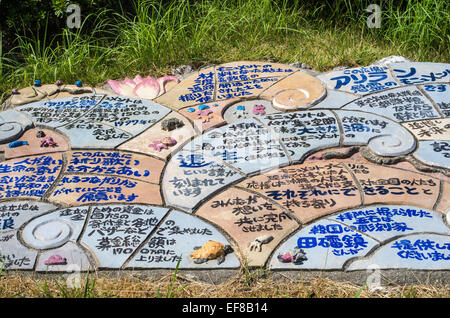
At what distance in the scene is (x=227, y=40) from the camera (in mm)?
5160

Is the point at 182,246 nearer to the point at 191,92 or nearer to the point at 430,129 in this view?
the point at 191,92

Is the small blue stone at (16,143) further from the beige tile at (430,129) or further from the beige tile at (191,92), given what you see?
the beige tile at (430,129)

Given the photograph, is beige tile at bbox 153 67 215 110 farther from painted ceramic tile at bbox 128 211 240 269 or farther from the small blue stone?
painted ceramic tile at bbox 128 211 240 269

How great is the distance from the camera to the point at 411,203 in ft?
10.3

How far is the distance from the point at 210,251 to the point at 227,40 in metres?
2.77

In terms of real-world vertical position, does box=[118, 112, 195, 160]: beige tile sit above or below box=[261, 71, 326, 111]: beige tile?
below

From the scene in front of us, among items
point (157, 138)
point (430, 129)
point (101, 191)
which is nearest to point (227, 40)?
point (157, 138)

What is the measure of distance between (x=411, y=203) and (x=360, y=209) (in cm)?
29

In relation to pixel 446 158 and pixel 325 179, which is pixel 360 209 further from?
pixel 446 158

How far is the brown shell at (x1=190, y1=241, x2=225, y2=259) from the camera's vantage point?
2.84 meters

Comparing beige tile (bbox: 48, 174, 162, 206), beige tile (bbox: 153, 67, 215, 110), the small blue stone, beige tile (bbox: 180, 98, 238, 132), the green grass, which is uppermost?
the green grass

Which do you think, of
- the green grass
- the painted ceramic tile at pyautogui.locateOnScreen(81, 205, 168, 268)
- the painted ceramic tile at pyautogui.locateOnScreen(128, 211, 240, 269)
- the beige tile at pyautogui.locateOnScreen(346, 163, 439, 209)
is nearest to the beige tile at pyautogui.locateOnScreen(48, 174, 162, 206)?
the painted ceramic tile at pyautogui.locateOnScreen(81, 205, 168, 268)

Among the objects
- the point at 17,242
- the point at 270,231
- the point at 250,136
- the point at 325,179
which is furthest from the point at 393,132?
the point at 17,242

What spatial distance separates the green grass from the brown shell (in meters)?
2.25
